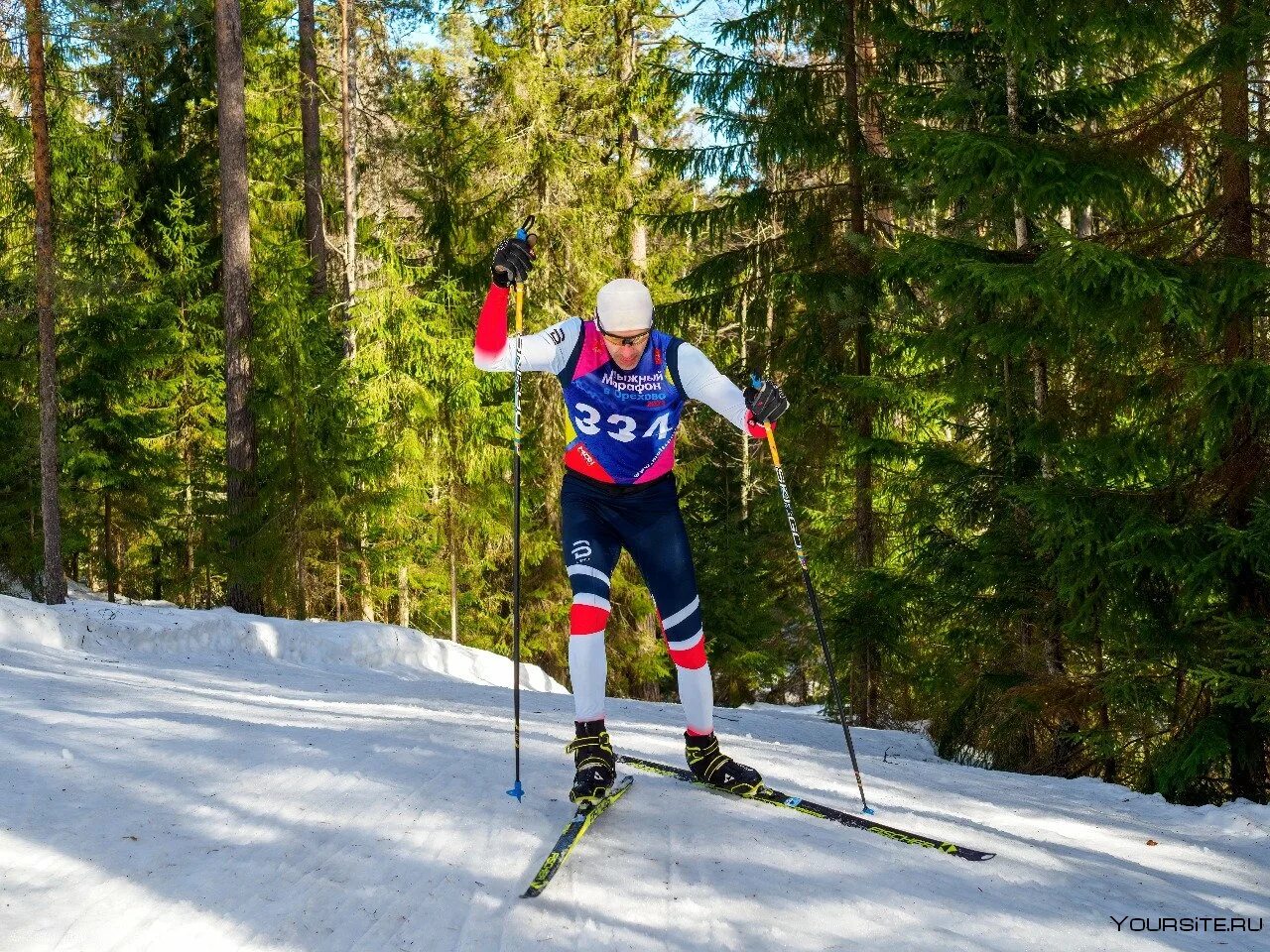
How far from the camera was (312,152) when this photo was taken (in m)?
22.2

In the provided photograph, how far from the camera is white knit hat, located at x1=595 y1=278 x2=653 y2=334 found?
5.39 meters

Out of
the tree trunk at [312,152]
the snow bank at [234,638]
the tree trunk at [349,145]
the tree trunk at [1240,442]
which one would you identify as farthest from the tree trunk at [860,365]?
the tree trunk at [312,152]

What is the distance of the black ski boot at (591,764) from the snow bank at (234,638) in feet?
25.1

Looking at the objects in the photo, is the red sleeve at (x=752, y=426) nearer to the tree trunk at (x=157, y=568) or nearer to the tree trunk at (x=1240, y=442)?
the tree trunk at (x=1240, y=442)

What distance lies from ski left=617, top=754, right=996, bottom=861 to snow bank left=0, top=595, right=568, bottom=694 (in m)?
7.74

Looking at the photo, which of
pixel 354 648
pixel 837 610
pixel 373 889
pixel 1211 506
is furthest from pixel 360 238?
pixel 373 889

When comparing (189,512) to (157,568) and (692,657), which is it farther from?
(692,657)

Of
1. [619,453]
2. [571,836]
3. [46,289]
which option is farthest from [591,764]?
[46,289]

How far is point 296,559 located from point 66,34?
8279mm

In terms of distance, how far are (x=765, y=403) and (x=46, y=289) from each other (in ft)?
42.8

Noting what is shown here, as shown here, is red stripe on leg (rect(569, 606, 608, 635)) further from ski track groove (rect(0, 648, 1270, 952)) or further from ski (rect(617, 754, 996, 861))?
ski (rect(617, 754, 996, 861))

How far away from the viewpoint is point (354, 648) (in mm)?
13844

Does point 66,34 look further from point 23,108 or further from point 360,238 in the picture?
point 360,238

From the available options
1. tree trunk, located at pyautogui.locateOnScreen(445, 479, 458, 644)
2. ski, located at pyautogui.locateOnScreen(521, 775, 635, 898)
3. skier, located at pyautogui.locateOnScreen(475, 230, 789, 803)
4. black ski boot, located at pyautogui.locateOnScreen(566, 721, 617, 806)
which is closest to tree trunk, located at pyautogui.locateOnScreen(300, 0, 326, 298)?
tree trunk, located at pyautogui.locateOnScreen(445, 479, 458, 644)
